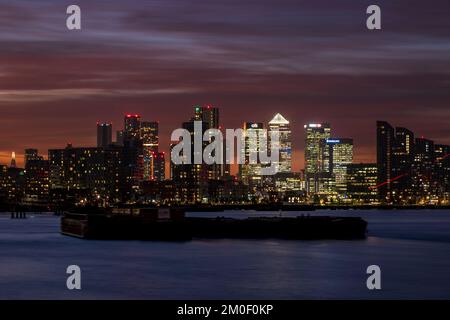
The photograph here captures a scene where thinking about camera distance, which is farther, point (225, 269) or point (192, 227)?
point (192, 227)

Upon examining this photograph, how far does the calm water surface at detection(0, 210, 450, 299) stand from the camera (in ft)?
170

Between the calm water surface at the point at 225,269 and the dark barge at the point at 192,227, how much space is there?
415cm

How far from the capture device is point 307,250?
8250cm

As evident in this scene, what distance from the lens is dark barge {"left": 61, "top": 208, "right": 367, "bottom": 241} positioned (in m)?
97.0

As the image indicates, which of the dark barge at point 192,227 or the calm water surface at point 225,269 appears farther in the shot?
the dark barge at point 192,227

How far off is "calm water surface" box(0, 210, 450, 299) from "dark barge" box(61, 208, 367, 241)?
4152mm

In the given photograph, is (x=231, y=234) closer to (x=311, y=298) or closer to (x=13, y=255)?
(x=13, y=255)

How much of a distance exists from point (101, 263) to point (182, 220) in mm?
29808

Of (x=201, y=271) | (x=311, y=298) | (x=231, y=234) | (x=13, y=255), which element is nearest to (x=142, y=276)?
(x=201, y=271)

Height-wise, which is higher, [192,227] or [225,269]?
[192,227]

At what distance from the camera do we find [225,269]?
2549 inches

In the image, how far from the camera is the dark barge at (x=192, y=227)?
318 feet

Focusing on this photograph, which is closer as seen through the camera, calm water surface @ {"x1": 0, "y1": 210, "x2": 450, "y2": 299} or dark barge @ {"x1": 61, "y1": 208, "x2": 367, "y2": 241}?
calm water surface @ {"x1": 0, "y1": 210, "x2": 450, "y2": 299}

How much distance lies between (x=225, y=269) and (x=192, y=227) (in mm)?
40591
